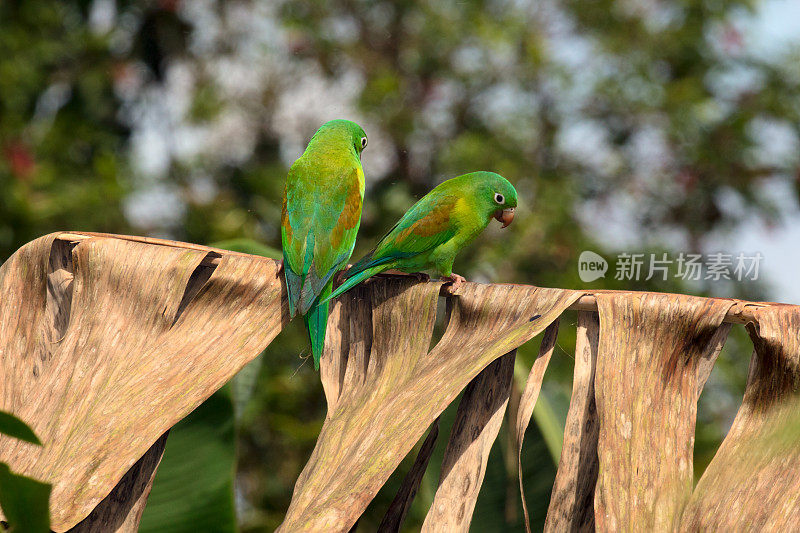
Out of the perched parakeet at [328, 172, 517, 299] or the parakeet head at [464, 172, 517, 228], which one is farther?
the parakeet head at [464, 172, 517, 228]

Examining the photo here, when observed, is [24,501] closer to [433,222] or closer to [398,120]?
[433,222]

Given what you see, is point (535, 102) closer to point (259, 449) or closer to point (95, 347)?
point (259, 449)

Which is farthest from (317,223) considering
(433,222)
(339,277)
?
(433,222)

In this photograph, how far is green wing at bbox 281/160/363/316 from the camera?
70.8 inches

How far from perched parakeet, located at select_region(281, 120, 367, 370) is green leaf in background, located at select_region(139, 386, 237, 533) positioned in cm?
39

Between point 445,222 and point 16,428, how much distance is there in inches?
52.5

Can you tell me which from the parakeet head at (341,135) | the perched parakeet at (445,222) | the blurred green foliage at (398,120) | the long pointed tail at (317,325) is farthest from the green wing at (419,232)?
the blurred green foliage at (398,120)

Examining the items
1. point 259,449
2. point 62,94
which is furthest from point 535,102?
point 62,94

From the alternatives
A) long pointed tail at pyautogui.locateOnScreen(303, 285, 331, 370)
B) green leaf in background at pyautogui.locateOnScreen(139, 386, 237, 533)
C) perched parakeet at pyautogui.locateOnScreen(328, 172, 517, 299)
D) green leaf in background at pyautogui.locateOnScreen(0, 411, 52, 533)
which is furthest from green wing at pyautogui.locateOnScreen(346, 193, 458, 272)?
green leaf in background at pyautogui.locateOnScreen(0, 411, 52, 533)

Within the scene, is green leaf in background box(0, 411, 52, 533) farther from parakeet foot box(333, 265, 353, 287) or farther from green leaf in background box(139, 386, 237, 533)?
parakeet foot box(333, 265, 353, 287)

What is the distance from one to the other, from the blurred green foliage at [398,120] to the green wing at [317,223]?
315 centimetres

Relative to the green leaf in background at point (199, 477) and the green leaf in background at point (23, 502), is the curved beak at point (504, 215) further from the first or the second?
the green leaf in background at point (23, 502)

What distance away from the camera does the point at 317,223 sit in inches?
80.1

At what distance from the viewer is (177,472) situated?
1.96 m
